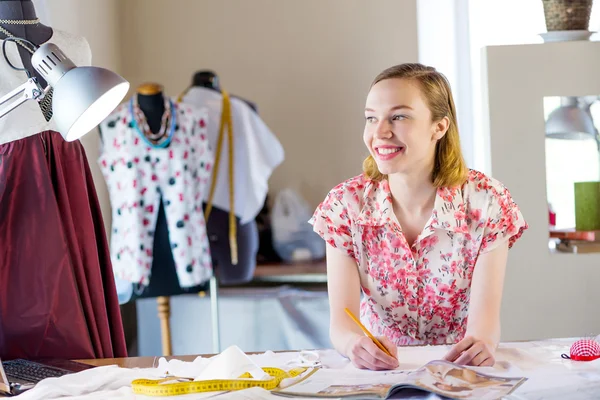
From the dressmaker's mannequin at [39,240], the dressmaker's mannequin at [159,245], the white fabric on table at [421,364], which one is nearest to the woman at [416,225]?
the white fabric on table at [421,364]

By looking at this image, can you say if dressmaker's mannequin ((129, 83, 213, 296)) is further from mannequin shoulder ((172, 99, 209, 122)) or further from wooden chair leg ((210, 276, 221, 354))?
wooden chair leg ((210, 276, 221, 354))

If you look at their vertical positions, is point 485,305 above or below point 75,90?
below

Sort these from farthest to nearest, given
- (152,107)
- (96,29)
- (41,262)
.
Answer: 1. (96,29)
2. (152,107)
3. (41,262)

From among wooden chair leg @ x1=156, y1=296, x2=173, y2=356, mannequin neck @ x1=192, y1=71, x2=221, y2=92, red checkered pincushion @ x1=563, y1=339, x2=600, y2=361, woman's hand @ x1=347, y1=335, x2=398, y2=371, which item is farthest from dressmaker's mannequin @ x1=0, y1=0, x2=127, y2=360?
mannequin neck @ x1=192, y1=71, x2=221, y2=92

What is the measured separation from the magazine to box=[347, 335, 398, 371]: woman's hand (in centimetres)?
4

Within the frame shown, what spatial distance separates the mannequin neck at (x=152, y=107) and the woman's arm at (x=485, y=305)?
82.2 inches

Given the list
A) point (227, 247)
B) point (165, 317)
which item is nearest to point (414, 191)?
point (227, 247)

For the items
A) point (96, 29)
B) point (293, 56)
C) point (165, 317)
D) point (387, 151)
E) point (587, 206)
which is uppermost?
point (96, 29)

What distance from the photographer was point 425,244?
192 centimetres

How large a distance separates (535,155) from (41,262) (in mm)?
1775

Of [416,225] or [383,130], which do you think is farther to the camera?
[416,225]

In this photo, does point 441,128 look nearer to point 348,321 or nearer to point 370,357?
point 348,321

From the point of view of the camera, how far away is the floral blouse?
6.25ft

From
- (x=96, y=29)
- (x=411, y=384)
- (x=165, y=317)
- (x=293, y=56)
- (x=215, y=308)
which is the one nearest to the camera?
(x=411, y=384)
